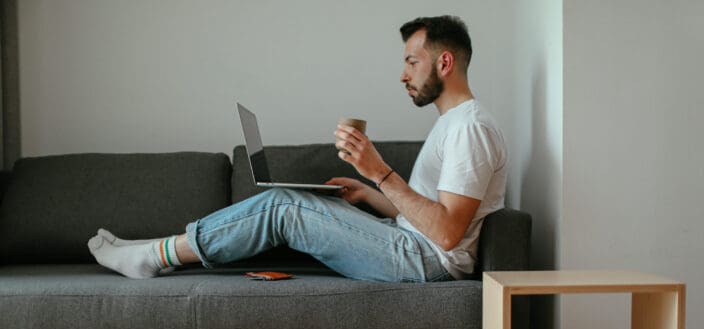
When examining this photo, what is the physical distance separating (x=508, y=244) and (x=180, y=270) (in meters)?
1.04

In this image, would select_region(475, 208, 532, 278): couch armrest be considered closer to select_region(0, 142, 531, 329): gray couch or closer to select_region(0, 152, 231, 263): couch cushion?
select_region(0, 142, 531, 329): gray couch

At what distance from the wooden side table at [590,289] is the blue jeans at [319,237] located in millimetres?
268

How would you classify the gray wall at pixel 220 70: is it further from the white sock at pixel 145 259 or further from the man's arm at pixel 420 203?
the man's arm at pixel 420 203

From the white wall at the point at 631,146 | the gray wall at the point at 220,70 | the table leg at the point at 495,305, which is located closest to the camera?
the table leg at the point at 495,305

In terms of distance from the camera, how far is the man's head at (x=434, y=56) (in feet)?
7.38

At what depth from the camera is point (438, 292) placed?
6.39ft

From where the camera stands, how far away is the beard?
2.25 m

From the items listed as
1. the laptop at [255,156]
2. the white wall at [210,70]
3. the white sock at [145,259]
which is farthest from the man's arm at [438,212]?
the white wall at [210,70]

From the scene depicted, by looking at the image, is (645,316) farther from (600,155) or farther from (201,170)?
(201,170)

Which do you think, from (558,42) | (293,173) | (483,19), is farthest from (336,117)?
(558,42)

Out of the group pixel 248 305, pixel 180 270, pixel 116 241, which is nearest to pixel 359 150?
pixel 248 305

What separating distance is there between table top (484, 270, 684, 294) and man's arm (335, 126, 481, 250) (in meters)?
0.19

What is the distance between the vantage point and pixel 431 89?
2.27 m

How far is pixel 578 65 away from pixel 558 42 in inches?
4.0
